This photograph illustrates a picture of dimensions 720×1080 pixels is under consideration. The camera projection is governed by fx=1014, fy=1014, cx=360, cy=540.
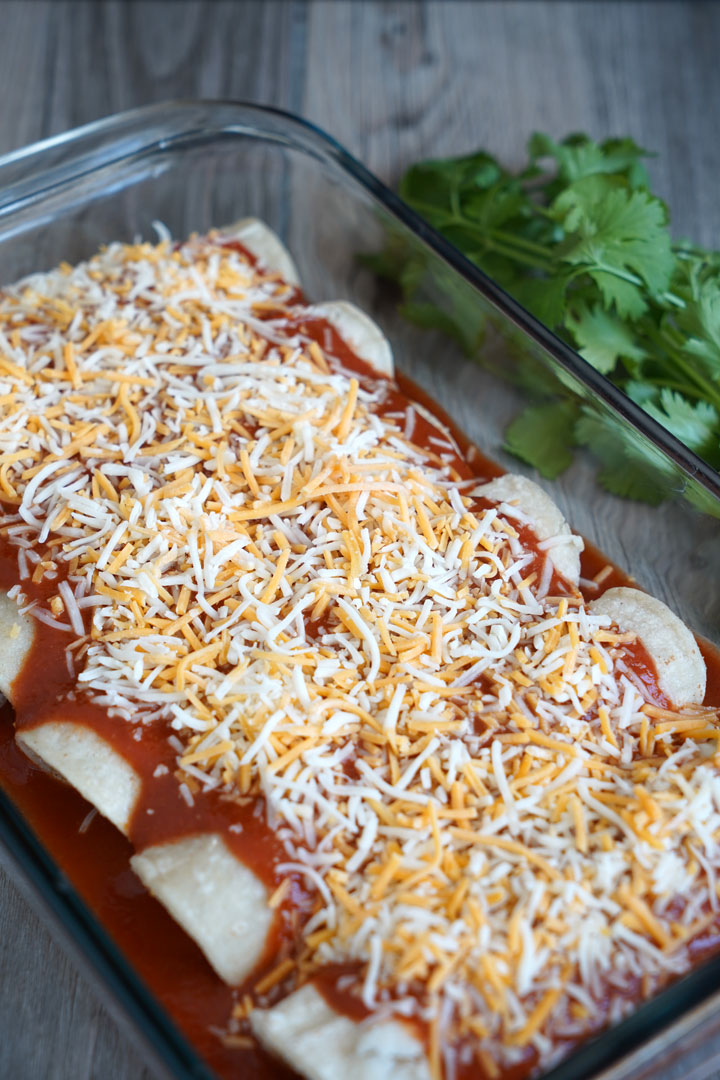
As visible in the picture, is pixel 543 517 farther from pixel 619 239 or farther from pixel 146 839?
pixel 146 839

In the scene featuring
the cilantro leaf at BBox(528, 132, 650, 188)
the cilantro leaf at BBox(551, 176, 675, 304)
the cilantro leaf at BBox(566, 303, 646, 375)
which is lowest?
the cilantro leaf at BBox(566, 303, 646, 375)

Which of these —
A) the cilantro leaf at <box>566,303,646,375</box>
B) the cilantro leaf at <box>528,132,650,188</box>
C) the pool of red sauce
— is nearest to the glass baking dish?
Result: the cilantro leaf at <box>566,303,646,375</box>

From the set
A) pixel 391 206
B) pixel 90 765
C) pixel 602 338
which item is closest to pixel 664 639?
pixel 602 338

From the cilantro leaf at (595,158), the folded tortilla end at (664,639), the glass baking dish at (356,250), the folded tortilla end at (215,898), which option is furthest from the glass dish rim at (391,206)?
the folded tortilla end at (215,898)

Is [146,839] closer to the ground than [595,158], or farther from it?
closer to the ground

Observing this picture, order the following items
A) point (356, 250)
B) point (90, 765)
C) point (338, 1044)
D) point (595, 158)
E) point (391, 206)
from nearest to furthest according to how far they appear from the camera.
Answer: point (338, 1044) → point (90, 765) → point (391, 206) → point (595, 158) → point (356, 250)

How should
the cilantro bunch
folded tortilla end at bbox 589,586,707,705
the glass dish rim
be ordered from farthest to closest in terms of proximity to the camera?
the cilantro bunch < the glass dish rim < folded tortilla end at bbox 589,586,707,705

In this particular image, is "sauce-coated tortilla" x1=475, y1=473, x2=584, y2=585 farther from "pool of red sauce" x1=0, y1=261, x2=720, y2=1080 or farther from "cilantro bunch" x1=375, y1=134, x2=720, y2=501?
"cilantro bunch" x1=375, y1=134, x2=720, y2=501
